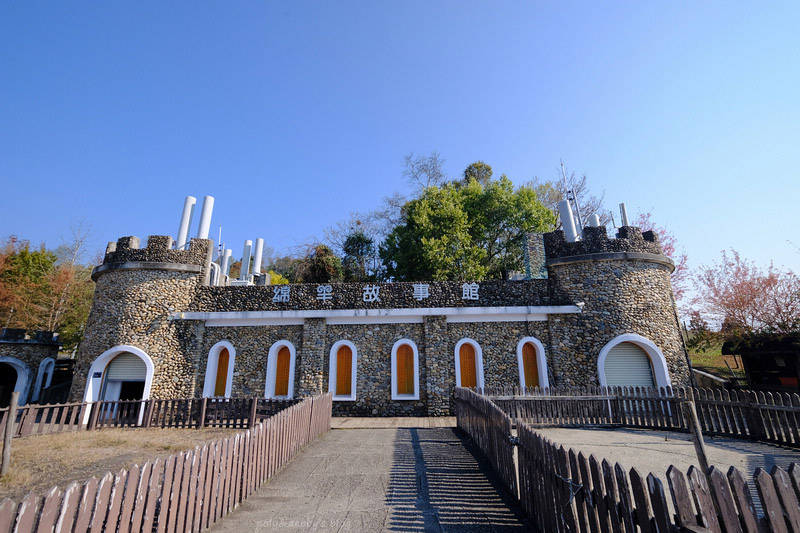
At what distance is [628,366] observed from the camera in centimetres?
1237

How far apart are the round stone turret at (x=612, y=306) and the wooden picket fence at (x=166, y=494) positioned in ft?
34.6

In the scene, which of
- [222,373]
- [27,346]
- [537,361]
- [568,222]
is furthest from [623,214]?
[27,346]

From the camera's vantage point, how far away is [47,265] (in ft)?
78.6

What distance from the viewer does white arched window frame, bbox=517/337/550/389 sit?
12414 mm

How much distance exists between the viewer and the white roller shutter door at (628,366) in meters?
12.2

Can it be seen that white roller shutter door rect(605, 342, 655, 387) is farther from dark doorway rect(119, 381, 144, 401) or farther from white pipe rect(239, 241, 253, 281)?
white pipe rect(239, 241, 253, 281)

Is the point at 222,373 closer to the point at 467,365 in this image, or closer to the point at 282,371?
the point at 282,371

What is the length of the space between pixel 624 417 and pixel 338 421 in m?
8.50

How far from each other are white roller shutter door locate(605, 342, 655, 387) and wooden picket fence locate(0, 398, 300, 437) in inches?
421

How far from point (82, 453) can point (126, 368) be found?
22.1 ft

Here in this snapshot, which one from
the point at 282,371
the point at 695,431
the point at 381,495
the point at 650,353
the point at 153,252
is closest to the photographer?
the point at 695,431

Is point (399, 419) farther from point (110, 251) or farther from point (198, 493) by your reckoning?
point (110, 251)

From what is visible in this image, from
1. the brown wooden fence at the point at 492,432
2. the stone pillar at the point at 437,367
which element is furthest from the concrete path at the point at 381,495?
the stone pillar at the point at 437,367

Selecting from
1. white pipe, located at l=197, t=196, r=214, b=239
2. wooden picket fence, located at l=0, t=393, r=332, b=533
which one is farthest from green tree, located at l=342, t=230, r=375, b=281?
wooden picket fence, located at l=0, t=393, r=332, b=533
